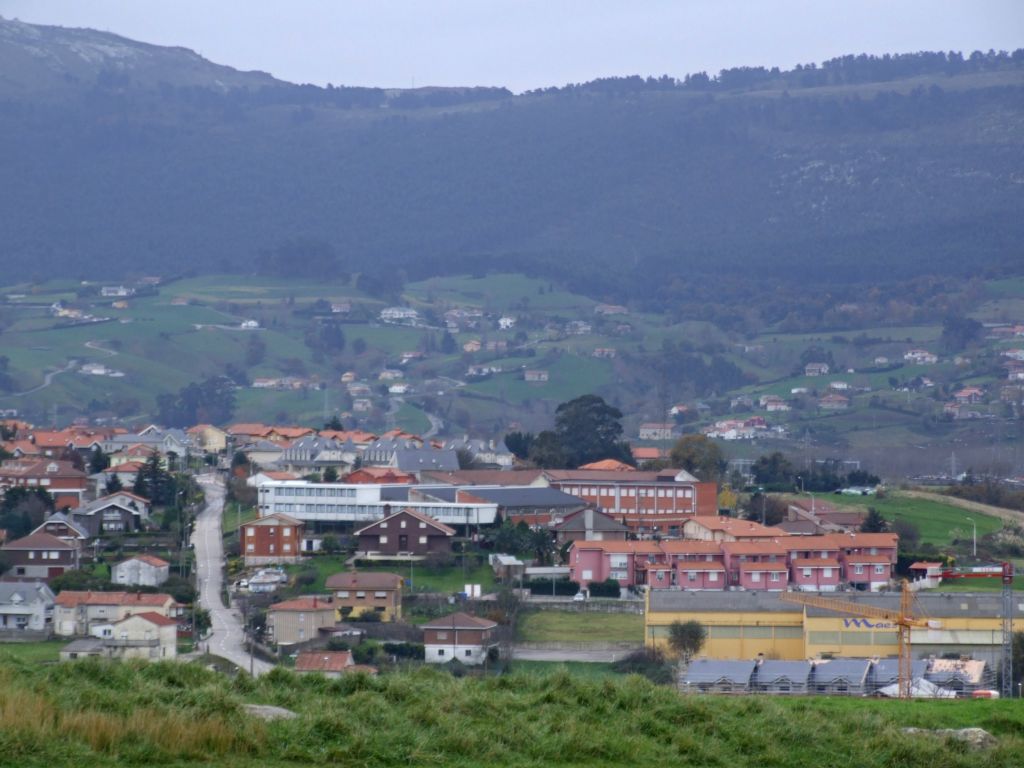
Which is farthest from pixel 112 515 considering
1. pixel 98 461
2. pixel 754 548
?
pixel 754 548

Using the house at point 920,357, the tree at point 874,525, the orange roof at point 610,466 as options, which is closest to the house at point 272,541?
the orange roof at point 610,466

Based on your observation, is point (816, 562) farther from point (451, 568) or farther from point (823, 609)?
point (823, 609)

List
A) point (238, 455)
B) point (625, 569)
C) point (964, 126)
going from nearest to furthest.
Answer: point (625, 569) < point (238, 455) < point (964, 126)

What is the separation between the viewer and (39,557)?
114 feet

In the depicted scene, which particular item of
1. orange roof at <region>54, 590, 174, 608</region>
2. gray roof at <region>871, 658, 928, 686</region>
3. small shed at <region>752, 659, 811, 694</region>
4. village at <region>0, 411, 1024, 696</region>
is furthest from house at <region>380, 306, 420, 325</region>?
small shed at <region>752, 659, 811, 694</region>

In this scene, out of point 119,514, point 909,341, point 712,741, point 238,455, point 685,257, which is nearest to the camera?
point 712,741

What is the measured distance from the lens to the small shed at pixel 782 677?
1998 centimetres

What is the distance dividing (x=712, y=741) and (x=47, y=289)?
13234 cm

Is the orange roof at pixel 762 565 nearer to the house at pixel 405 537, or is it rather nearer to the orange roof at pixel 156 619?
the house at pixel 405 537

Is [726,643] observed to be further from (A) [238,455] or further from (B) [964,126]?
(B) [964,126]

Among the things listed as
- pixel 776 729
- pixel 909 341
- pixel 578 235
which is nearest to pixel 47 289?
pixel 909 341

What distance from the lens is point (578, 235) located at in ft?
656

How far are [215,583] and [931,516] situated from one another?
1824cm

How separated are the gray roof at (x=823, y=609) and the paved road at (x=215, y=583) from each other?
671 centimetres
